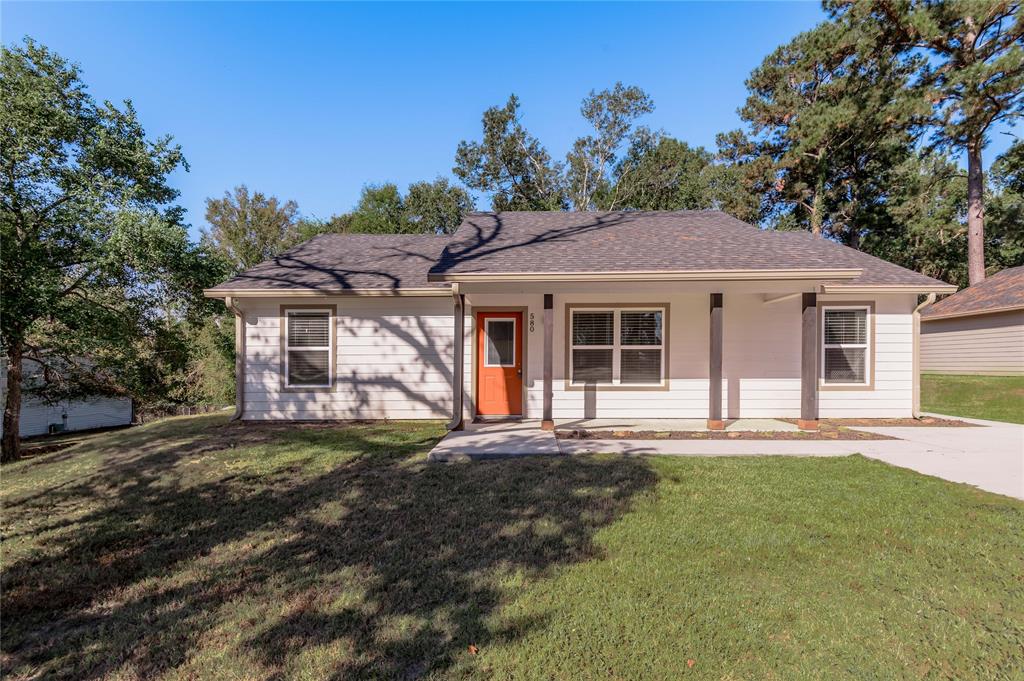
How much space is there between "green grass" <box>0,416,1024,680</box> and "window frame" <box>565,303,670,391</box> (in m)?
3.26

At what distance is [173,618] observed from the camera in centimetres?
259

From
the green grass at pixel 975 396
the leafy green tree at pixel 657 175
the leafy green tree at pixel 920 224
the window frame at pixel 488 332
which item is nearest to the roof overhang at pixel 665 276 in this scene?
the window frame at pixel 488 332

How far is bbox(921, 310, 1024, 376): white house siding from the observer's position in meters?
12.9

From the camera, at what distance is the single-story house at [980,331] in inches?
508

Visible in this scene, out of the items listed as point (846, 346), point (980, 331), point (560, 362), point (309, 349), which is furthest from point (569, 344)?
point (980, 331)

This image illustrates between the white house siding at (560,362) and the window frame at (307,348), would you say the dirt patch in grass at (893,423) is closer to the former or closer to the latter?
the white house siding at (560,362)

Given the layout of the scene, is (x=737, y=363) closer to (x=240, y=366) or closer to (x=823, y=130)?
(x=240, y=366)

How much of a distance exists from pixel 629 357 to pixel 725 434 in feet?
7.01

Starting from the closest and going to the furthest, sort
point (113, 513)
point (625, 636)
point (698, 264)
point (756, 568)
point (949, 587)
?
point (625, 636) → point (949, 587) → point (756, 568) → point (113, 513) → point (698, 264)

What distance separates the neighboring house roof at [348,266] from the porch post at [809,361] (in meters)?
6.28

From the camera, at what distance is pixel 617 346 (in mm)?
8438

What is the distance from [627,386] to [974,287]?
629 inches

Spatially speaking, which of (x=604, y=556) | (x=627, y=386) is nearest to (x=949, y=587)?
(x=604, y=556)

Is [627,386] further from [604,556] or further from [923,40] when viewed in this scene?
[923,40]
